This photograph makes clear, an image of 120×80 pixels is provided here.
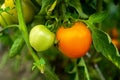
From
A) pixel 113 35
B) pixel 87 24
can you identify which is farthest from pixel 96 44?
pixel 113 35

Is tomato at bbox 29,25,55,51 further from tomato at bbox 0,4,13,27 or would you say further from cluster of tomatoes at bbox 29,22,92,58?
tomato at bbox 0,4,13,27

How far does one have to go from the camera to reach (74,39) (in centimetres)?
80

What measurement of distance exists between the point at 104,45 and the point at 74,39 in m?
0.07

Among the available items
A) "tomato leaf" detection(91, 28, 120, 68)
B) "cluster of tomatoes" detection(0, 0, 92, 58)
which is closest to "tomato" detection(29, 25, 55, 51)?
"cluster of tomatoes" detection(0, 0, 92, 58)

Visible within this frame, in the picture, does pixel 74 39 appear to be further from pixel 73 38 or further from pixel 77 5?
pixel 77 5

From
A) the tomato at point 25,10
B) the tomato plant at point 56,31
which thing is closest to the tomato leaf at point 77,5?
the tomato plant at point 56,31

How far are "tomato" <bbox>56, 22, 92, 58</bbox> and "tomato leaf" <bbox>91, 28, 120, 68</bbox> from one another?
0.02m

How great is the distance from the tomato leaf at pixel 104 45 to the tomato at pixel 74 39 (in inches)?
0.7

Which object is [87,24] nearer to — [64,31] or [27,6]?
[64,31]

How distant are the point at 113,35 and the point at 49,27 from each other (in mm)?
753

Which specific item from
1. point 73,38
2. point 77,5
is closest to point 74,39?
point 73,38

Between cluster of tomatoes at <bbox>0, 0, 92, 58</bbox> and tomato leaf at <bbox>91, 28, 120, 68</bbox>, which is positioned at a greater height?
cluster of tomatoes at <bbox>0, 0, 92, 58</bbox>

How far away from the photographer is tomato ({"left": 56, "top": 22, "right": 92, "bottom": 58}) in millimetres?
799

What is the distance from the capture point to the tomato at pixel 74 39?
2.62ft
